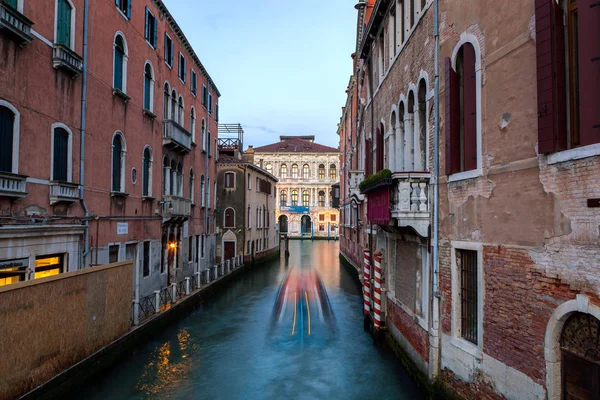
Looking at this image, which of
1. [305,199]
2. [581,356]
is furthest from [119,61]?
[305,199]

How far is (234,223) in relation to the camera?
3052 cm

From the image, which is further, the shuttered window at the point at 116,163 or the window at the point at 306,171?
the window at the point at 306,171

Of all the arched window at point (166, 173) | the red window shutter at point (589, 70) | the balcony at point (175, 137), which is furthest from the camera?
the arched window at point (166, 173)

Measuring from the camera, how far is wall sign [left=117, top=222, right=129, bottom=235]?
12.6 metres

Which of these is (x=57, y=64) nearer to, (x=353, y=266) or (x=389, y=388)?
(x=389, y=388)

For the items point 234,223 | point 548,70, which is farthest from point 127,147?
point 234,223

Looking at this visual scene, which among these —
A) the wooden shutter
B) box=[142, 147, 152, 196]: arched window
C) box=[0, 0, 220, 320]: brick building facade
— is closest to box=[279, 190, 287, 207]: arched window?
box=[0, 0, 220, 320]: brick building facade

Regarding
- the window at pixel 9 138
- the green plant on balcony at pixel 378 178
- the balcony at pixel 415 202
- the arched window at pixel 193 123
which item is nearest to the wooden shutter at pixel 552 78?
the balcony at pixel 415 202

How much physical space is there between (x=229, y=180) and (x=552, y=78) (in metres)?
27.1

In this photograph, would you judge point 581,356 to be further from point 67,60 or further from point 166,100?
point 166,100

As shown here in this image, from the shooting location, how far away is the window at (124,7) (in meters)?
12.5

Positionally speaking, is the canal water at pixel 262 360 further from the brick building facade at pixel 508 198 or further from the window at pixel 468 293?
the window at pixel 468 293

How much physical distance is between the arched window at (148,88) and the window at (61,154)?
16.4 ft

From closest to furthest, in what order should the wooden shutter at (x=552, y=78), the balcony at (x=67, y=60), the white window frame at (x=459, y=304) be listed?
the wooden shutter at (x=552, y=78), the white window frame at (x=459, y=304), the balcony at (x=67, y=60)
